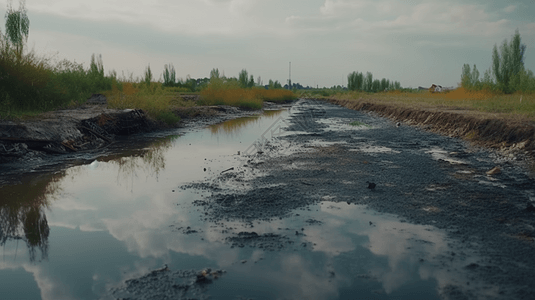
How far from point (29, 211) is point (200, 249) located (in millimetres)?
2779

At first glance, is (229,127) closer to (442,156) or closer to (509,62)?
(442,156)

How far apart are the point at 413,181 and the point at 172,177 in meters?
4.04

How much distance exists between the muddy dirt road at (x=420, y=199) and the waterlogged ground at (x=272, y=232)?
0.02 meters

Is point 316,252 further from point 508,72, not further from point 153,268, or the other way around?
point 508,72

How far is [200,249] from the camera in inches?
132

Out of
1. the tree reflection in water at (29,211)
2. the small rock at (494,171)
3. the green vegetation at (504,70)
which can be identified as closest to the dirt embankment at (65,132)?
the tree reflection in water at (29,211)

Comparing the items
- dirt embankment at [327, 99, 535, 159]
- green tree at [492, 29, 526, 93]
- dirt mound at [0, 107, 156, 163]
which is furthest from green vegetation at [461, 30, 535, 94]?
dirt mound at [0, 107, 156, 163]

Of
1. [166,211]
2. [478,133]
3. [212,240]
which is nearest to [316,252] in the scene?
[212,240]

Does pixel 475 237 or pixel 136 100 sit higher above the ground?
pixel 136 100

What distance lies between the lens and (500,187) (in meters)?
5.29

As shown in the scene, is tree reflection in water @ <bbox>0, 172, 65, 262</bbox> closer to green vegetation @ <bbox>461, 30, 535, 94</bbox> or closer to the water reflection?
the water reflection

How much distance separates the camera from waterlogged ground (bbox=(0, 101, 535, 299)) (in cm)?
274

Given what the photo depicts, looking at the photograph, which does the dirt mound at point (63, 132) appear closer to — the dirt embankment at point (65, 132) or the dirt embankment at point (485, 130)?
the dirt embankment at point (65, 132)

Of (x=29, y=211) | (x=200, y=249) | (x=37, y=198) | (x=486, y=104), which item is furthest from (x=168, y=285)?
(x=486, y=104)
